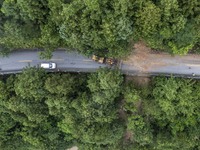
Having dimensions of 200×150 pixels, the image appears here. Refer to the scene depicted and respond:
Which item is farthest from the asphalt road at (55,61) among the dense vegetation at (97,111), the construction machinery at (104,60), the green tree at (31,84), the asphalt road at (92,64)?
the green tree at (31,84)

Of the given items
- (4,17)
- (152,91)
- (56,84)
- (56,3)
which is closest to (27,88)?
(56,84)

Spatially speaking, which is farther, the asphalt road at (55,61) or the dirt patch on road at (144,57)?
the asphalt road at (55,61)

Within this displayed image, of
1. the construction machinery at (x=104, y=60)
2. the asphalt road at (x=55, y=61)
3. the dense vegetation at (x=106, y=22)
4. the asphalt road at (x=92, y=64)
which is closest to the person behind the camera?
the dense vegetation at (x=106, y=22)

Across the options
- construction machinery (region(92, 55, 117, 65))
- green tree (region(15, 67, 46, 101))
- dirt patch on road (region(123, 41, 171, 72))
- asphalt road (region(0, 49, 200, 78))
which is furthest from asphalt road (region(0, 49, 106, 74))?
dirt patch on road (region(123, 41, 171, 72))

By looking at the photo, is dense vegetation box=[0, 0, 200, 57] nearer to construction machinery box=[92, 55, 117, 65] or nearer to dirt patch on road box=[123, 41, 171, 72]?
dirt patch on road box=[123, 41, 171, 72]

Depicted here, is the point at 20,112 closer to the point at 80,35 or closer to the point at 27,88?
the point at 27,88

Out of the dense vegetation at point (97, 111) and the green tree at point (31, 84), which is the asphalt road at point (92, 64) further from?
the green tree at point (31, 84)

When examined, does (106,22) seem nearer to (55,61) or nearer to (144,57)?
(144,57)
